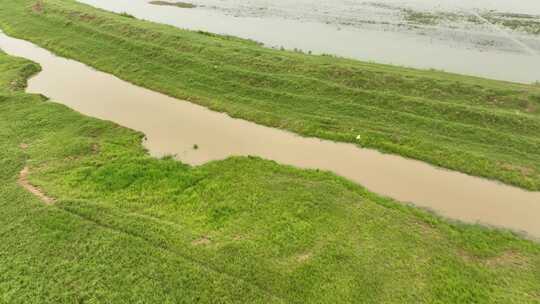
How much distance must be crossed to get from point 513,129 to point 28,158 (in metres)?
15.1

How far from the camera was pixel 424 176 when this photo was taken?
10711 millimetres

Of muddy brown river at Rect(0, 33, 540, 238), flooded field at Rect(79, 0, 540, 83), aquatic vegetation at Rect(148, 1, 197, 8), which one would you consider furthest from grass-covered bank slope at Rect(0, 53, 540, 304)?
aquatic vegetation at Rect(148, 1, 197, 8)

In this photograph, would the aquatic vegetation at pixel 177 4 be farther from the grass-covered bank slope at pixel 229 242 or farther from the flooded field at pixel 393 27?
the grass-covered bank slope at pixel 229 242

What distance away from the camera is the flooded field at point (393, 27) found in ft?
57.9

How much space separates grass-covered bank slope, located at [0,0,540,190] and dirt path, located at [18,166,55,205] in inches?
250

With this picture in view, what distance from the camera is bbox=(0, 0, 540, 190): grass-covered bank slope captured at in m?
11.5

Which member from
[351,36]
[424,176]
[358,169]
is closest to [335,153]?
[358,169]

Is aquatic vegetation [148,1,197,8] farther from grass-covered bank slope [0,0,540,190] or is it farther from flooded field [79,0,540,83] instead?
grass-covered bank slope [0,0,540,190]

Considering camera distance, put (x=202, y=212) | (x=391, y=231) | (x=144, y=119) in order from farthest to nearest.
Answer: (x=144, y=119) → (x=202, y=212) → (x=391, y=231)

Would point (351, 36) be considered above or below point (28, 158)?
above

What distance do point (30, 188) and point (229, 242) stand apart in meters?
5.72

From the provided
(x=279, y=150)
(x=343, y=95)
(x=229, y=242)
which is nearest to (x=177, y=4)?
(x=343, y=95)

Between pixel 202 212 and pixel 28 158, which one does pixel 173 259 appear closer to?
pixel 202 212

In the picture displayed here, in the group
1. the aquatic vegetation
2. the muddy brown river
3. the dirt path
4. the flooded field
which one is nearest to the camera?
the dirt path
